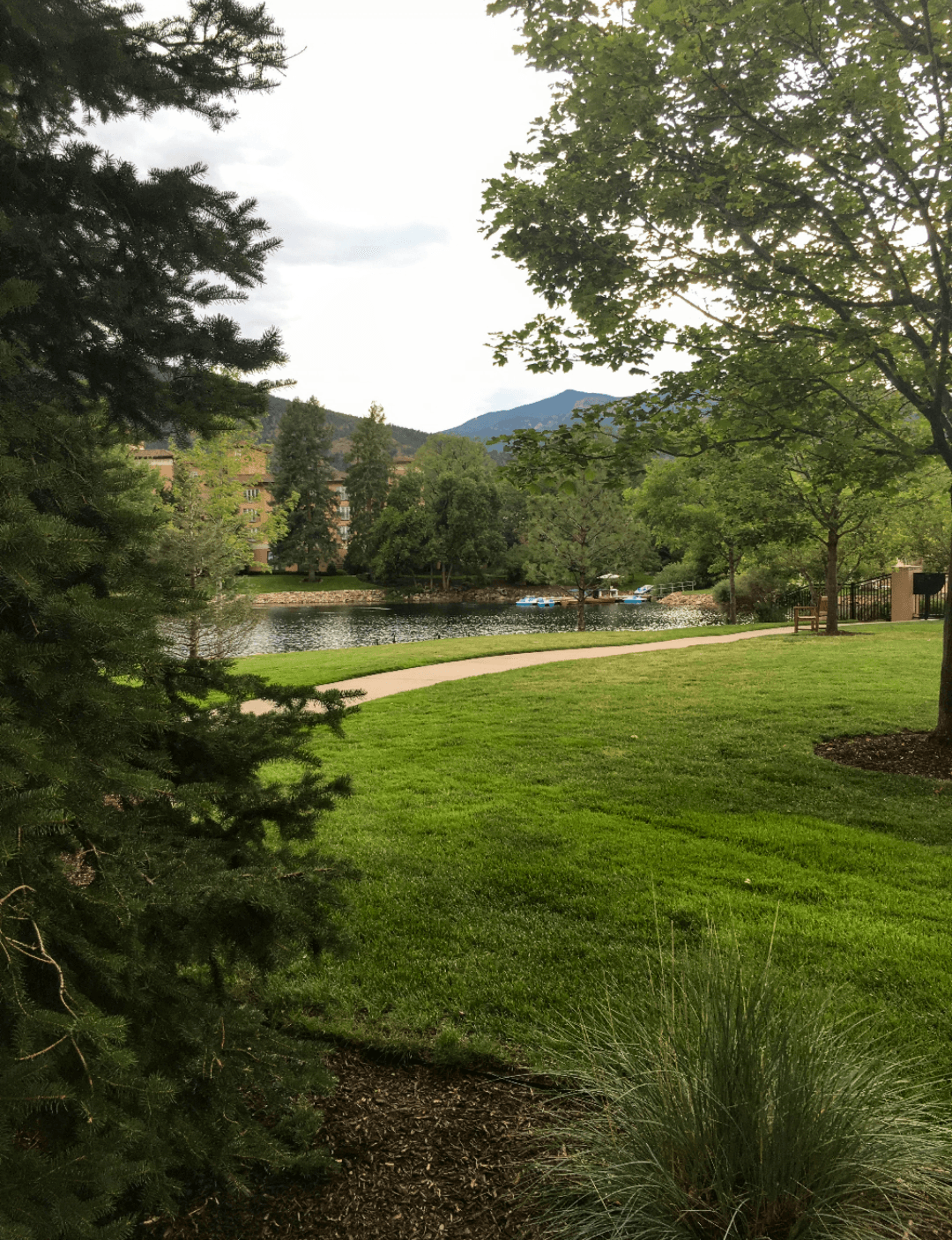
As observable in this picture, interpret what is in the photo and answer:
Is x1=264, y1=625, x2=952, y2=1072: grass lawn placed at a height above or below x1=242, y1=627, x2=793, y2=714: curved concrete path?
below

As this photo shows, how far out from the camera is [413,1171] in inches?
83.0

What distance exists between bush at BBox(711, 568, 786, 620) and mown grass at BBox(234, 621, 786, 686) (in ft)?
29.6

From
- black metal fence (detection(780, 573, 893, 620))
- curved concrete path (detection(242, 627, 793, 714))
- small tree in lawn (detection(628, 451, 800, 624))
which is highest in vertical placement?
small tree in lawn (detection(628, 451, 800, 624))

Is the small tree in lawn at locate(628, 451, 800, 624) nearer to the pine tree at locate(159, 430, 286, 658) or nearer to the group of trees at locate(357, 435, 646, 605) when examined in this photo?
the pine tree at locate(159, 430, 286, 658)

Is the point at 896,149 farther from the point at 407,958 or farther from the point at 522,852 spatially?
the point at 407,958

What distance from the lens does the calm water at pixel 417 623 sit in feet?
78.3

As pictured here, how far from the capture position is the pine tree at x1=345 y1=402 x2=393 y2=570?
6344 cm

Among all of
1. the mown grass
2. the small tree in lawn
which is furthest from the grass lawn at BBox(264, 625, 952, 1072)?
the mown grass

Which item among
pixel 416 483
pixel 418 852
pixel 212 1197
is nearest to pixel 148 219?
pixel 212 1197

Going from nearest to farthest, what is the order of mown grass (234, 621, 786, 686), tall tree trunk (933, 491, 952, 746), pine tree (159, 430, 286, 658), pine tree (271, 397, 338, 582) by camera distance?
1. tall tree trunk (933, 491, 952, 746)
2. mown grass (234, 621, 786, 686)
3. pine tree (159, 430, 286, 658)
4. pine tree (271, 397, 338, 582)

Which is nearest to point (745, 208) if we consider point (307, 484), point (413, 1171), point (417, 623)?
point (413, 1171)

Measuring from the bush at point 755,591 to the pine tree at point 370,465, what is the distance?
3814 centimetres

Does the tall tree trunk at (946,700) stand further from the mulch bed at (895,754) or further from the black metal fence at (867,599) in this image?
the black metal fence at (867,599)

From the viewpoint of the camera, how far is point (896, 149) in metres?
4.80
